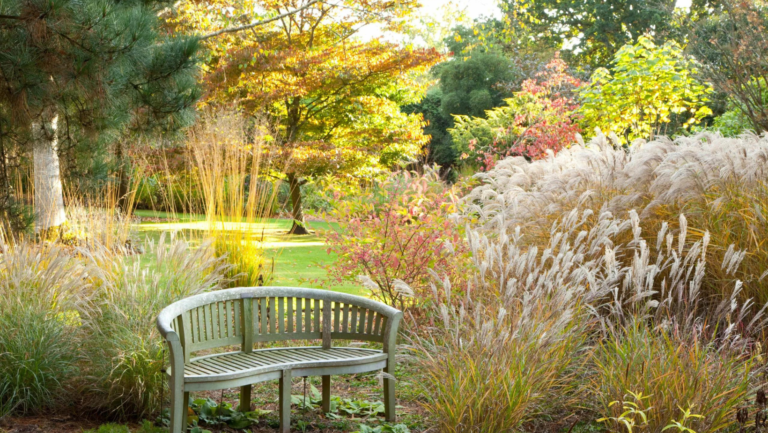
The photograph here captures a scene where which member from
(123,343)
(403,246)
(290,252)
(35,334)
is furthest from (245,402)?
(290,252)

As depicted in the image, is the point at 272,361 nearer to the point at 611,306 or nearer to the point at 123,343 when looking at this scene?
the point at 123,343

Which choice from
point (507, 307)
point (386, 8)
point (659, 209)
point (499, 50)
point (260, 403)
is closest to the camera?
point (507, 307)

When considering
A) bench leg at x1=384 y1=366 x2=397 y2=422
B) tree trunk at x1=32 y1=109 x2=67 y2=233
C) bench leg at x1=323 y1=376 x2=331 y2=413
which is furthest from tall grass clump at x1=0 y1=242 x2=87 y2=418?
tree trunk at x1=32 y1=109 x2=67 y2=233

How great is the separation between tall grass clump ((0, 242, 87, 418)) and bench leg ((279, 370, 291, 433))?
3.91 ft

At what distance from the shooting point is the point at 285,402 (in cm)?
338

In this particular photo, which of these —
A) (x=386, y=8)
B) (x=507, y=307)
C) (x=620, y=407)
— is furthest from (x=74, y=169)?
(x=620, y=407)

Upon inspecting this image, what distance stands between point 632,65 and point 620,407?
887 cm

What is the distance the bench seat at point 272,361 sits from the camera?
10.4 ft

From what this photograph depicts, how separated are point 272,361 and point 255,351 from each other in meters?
0.33

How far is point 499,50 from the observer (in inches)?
912

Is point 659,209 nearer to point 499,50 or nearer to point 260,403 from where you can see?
point 260,403

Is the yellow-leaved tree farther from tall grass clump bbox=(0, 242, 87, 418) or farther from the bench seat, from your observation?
the bench seat

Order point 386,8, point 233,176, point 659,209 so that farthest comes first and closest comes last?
point 386,8, point 233,176, point 659,209

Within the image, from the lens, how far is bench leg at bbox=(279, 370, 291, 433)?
10.9 feet
